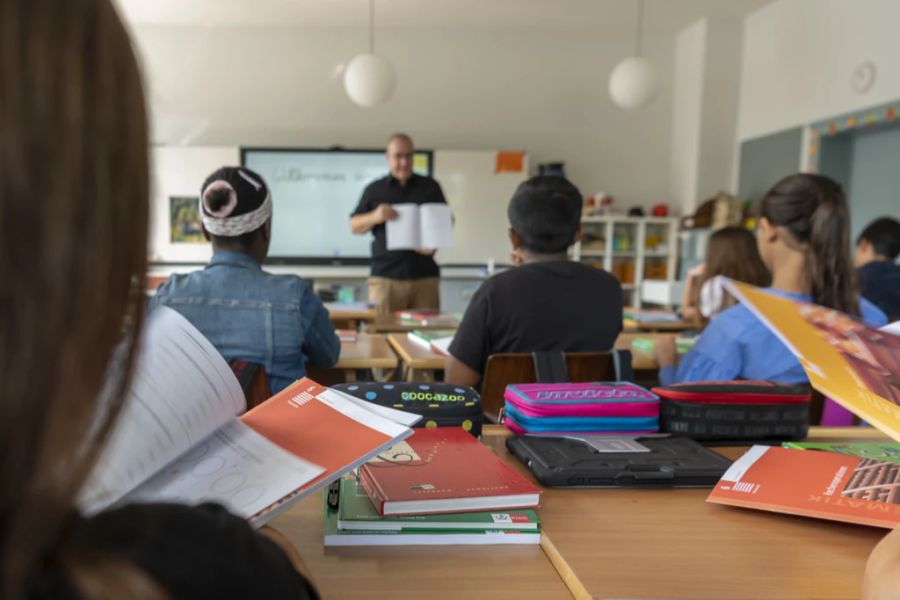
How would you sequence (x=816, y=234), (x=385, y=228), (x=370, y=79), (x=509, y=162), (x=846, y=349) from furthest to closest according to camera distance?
(x=509, y=162) < (x=370, y=79) < (x=385, y=228) < (x=816, y=234) < (x=846, y=349)

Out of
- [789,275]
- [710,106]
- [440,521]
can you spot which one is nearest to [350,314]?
[789,275]

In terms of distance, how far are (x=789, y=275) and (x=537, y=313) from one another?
635mm

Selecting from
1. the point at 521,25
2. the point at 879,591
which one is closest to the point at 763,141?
the point at 521,25

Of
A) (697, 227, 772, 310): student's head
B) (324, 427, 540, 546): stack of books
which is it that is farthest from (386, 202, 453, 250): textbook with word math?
(324, 427, 540, 546): stack of books

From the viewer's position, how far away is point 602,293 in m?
1.94

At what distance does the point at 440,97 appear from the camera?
6473 millimetres

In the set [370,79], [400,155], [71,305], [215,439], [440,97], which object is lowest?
[215,439]

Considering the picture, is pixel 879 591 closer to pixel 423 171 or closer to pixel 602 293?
pixel 602 293

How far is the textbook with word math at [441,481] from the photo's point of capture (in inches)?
31.8

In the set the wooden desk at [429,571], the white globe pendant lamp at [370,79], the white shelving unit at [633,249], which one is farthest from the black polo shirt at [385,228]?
the wooden desk at [429,571]

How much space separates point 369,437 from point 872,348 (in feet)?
1.90

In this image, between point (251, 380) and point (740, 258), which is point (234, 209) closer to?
point (251, 380)

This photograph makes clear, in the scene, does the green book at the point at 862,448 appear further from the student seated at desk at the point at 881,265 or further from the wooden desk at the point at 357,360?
the student seated at desk at the point at 881,265

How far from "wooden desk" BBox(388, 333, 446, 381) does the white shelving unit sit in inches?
162
